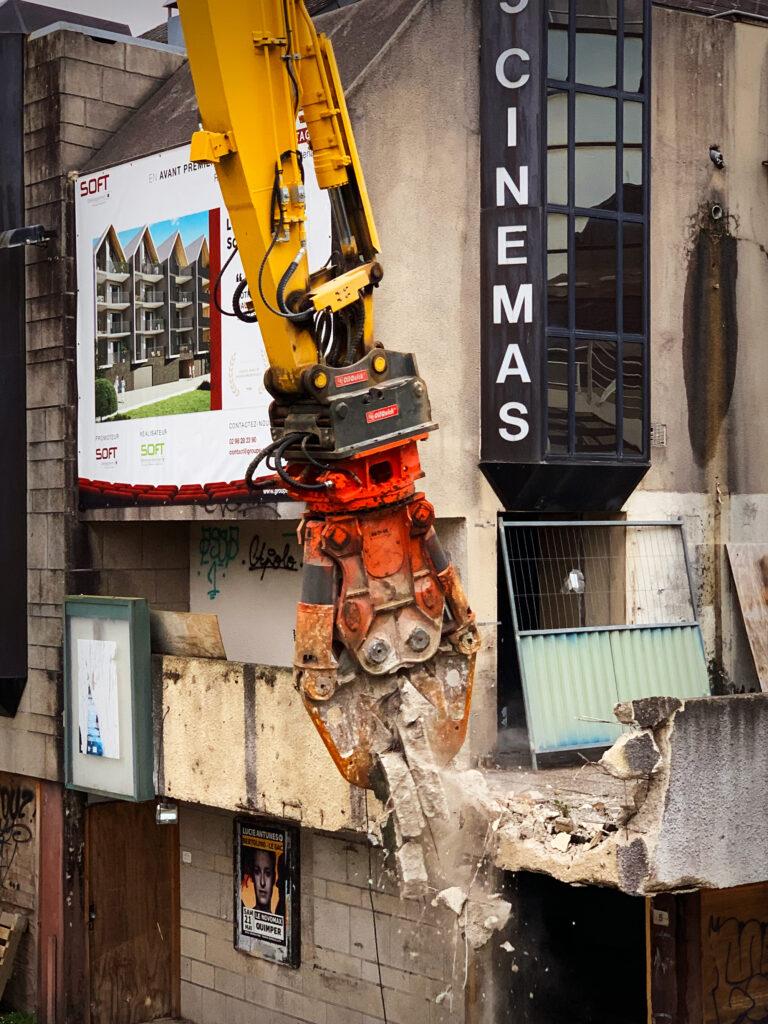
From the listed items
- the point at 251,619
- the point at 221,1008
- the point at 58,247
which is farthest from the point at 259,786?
the point at 58,247

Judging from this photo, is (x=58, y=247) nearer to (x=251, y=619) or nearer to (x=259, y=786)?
(x=251, y=619)

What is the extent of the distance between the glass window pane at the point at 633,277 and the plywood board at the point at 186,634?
5.48 meters

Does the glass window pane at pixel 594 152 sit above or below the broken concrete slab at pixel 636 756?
above

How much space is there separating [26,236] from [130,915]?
8.51 meters

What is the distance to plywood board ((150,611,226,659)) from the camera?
51.9 ft

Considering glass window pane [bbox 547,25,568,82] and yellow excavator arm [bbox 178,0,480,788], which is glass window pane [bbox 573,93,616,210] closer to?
glass window pane [bbox 547,25,568,82]

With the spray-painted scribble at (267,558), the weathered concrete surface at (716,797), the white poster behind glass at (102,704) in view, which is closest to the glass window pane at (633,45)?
the spray-painted scribble at (267,558)

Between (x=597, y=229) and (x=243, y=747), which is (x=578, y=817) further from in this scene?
(x=597, y=229)

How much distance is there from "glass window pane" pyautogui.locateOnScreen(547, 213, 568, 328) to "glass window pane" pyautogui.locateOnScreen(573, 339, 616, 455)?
390 millimetres

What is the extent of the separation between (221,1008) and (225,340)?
26.6ft

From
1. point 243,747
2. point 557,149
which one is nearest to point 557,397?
point 557,149

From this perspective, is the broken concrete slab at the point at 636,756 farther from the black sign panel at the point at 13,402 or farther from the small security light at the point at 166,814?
the black sign panel at the point at 13,402

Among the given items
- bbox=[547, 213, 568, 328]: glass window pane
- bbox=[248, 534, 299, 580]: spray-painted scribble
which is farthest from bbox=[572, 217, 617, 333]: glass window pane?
bbox=[248, 534, 299, 580]: spray-painted scribble

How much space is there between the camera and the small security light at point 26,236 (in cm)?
1795
